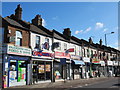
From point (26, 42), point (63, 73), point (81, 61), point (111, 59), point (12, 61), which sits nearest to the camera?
point (12, 61)

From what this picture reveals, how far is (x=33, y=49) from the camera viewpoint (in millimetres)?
21141

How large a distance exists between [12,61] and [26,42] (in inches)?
125

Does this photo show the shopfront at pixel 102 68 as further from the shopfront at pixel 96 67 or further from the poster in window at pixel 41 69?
the poster in window at pixel 41 69

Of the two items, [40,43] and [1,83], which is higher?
[40,43]

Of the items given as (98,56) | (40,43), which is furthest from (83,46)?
(40,43)

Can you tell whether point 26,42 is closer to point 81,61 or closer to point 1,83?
point 1,83

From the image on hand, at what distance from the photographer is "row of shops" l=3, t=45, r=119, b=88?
707 inches

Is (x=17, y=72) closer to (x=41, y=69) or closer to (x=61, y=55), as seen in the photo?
(x=41, y=69)

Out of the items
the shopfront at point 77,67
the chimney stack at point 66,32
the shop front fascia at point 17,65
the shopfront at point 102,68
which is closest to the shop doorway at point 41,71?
the shop front fascia at point 17,65

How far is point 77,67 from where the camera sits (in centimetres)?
3092

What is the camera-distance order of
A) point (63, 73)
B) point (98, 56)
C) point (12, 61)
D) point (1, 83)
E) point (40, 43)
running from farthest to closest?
point (98, 56), point (63, 73), point (40, 43), point (12, 61), point (1, 83)

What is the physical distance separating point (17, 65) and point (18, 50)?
5.73ft

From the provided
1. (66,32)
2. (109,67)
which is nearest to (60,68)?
(66,32)

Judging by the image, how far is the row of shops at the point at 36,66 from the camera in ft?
59.0
